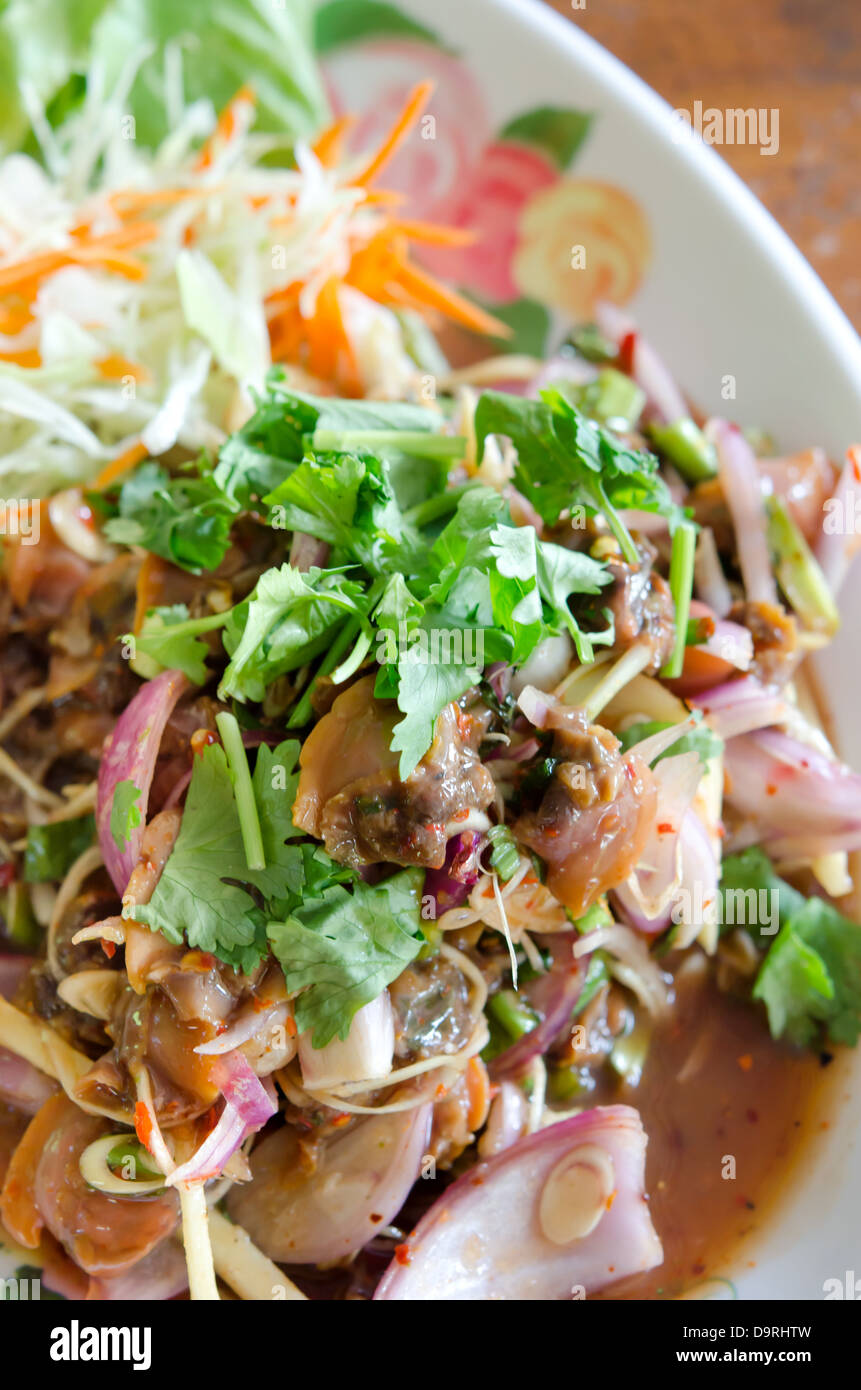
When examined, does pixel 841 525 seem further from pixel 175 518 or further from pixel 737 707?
pixel 175 518

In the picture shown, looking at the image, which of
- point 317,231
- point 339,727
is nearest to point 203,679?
point 339,727

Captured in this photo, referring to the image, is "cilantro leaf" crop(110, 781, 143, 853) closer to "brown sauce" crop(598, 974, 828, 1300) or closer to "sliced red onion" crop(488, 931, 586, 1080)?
"sliced red onion" crop(488, 931, 586, 1080)

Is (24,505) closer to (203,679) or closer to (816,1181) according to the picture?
(203,679)

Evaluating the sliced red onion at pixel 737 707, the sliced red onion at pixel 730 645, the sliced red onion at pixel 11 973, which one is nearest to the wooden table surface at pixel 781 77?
the sliced red onion at pixel 730 645

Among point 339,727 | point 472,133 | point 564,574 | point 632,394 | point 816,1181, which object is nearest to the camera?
point 339,727

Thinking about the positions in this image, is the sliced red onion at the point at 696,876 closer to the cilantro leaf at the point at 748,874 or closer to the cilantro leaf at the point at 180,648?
the cilantro leaf at the point at 748,874

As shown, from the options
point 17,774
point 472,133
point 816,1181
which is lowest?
point 816,1181

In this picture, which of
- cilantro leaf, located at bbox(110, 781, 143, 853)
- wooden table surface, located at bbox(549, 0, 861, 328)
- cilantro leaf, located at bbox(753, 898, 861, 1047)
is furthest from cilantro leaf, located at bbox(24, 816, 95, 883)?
wooden table surface, located at bbox(549, 0, 861, 328)
